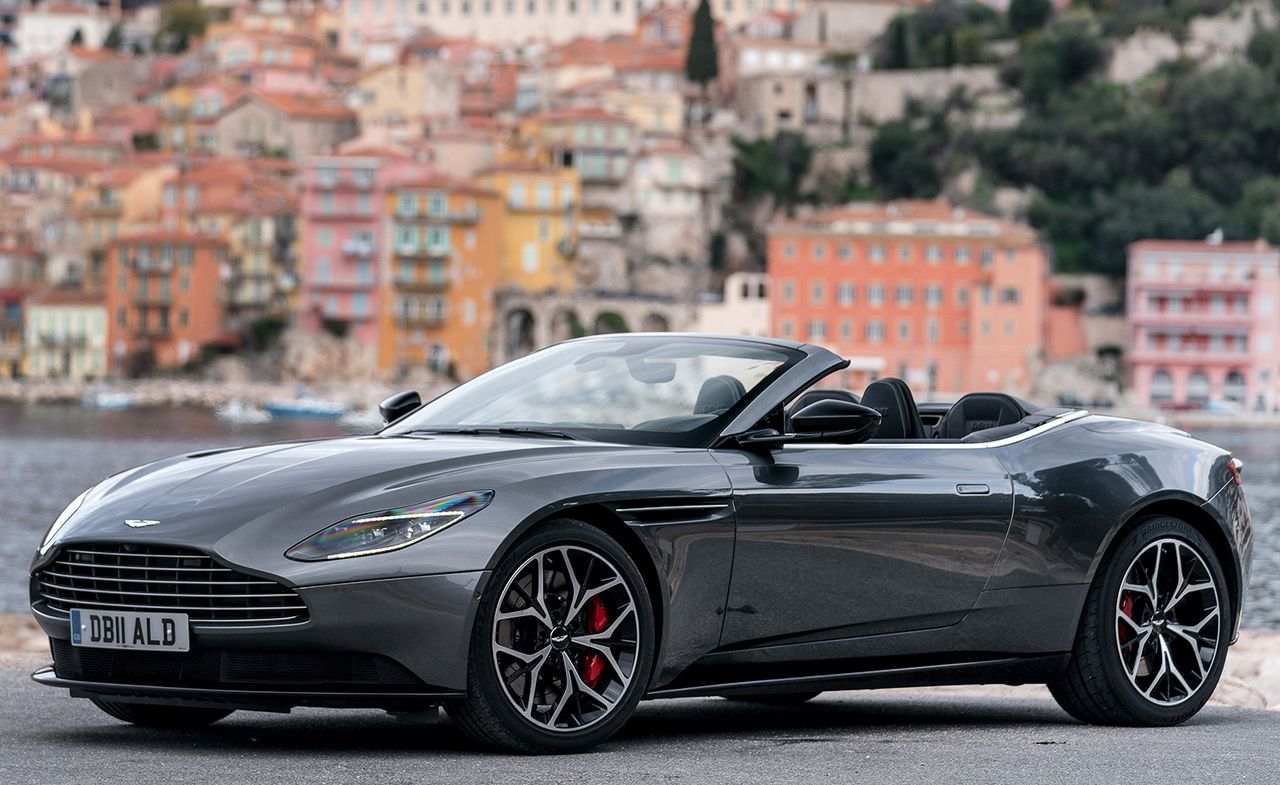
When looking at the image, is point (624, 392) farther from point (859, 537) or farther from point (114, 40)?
point (114, 40)

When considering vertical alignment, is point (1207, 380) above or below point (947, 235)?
below

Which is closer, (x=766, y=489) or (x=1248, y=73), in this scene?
(x=766, y=489)

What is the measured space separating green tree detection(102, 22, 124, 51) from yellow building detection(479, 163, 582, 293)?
71.6 metres

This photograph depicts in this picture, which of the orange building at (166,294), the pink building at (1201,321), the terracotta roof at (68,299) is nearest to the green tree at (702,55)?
the pink building at (1201,321)

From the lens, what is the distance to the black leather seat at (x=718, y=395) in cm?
730

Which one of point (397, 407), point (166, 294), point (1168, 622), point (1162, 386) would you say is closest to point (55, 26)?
point (166, 294)

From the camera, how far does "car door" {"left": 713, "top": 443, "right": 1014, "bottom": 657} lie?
23.2ft

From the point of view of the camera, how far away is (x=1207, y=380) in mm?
121000

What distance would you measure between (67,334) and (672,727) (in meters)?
119

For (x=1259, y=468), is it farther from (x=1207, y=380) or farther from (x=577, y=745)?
(x=577, y=745)

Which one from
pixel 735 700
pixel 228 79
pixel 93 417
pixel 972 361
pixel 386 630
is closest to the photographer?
pixel 386 630

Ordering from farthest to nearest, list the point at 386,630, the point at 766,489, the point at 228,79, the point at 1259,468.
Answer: the point at 228,79
the point at 1259,468
the point at 766,489
the point at 386,630

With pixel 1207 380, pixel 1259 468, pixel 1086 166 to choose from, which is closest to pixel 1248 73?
pixel 1086 166

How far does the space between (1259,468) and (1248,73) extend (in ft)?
158
